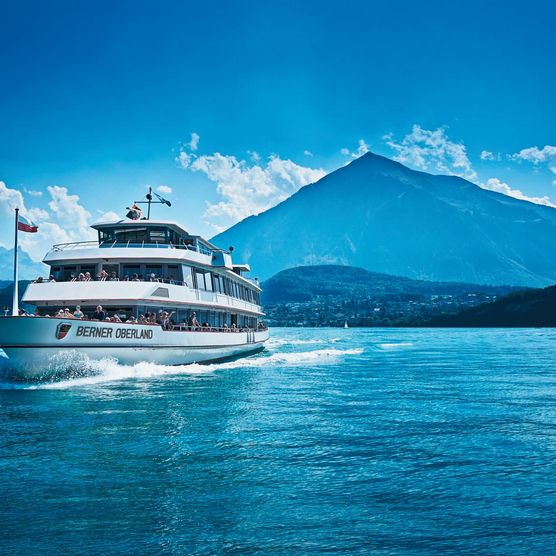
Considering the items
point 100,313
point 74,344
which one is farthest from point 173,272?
point 74,344

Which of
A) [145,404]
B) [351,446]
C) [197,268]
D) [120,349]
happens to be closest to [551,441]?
[351,446]

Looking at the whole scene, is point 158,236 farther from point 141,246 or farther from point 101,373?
point 101,373

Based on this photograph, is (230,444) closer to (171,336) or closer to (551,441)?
(551,441)

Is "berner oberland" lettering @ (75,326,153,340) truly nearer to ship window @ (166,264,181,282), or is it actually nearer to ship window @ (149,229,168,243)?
ship window @ (166,264,181,282)

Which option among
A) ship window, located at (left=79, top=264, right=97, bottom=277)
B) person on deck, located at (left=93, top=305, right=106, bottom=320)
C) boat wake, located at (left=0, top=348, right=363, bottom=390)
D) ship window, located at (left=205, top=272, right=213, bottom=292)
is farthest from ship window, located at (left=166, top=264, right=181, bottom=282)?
person on deck, located at (left=93, top=305, right=106, bottom=320)

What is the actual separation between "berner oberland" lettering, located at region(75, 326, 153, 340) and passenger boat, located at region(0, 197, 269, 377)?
0.13 feet

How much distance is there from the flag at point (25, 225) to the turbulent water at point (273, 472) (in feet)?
24.8

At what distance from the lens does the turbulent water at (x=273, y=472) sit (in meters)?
8.05

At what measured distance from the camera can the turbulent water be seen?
805 cm

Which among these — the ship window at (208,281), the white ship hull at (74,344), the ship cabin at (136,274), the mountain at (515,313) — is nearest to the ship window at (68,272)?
the ship cabin at (136,274)

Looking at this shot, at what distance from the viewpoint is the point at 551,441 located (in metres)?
13.8

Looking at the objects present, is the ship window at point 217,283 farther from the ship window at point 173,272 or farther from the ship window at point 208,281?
the ship window at point 173,272

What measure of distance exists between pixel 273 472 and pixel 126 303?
17721 millimetres

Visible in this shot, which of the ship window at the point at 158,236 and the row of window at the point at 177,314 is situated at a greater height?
the ship window at the point at 158,236
